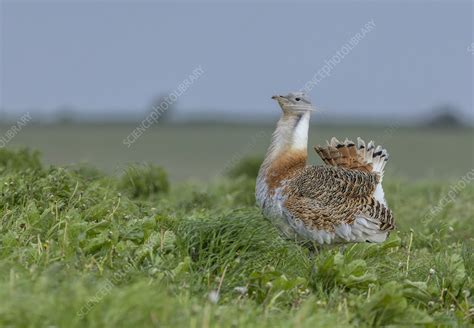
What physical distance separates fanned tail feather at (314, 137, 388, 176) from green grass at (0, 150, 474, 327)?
61 centimetres

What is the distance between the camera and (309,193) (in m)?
6.57

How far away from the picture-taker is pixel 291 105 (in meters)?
6.96

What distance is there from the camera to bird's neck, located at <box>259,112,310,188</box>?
6809 mm

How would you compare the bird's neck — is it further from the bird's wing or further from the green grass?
the green grass

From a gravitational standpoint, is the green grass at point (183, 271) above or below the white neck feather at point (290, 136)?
below

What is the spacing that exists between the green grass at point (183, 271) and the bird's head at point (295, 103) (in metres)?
0.86

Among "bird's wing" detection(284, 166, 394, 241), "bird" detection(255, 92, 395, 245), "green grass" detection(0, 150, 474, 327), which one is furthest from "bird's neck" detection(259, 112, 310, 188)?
"green grass" detection(0, 150, 474, 327)

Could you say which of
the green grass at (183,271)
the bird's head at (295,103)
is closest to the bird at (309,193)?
the bird's head at (295,103)

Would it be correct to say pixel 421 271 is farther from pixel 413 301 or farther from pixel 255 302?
pixel 255 302

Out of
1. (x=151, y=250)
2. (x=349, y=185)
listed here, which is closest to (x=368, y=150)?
(x=349, y=185)

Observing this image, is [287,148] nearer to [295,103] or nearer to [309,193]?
[295,103]

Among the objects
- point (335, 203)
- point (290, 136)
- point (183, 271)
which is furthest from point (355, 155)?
point (183, 271)

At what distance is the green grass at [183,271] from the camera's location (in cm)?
455

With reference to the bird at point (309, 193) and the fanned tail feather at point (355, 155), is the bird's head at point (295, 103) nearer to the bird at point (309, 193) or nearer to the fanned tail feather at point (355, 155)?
the bird at point (309, 193)
